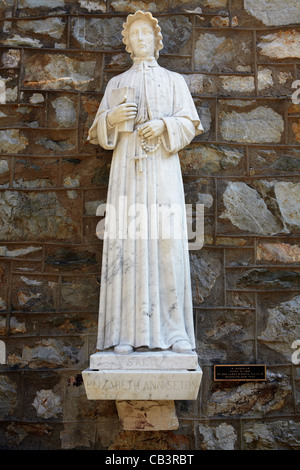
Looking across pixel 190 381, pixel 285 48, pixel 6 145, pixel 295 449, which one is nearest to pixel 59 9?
pixel 6 145

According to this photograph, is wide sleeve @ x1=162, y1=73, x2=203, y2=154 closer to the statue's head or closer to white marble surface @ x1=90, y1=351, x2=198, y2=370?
the statue's head

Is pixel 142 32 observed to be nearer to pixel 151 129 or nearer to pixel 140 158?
pixel 151 129

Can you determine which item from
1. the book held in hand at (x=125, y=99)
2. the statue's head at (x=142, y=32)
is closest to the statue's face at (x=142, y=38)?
the statue's head at (x=142, y=32)

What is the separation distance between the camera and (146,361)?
2959mm

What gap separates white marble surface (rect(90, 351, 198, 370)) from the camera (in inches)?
116

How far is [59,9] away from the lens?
4.37 metres

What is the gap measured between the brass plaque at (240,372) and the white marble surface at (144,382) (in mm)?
800

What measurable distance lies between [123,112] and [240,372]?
1.86m

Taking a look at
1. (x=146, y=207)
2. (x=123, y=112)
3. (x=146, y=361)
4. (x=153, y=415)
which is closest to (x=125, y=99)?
(x=123, y=112)

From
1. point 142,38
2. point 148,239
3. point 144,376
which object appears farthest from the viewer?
point 142,38

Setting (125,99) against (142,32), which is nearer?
(125,99)

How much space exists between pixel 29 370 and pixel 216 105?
7.67 ft

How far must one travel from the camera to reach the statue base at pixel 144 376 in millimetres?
2932

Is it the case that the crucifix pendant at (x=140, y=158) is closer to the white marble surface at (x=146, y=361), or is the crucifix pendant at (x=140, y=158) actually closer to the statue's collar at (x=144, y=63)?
the statue's collar at (x=144, y=63)
